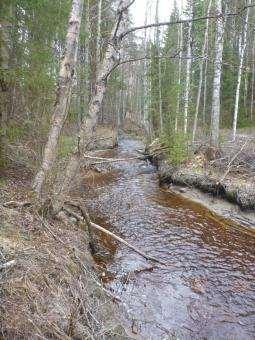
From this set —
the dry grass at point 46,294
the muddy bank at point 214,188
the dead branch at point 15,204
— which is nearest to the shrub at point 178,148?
the muddy bank at point 214,188

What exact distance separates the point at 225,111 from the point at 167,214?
25.3 metres

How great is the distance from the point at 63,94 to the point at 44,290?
3688 millimetres

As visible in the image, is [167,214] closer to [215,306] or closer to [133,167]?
[215,306]

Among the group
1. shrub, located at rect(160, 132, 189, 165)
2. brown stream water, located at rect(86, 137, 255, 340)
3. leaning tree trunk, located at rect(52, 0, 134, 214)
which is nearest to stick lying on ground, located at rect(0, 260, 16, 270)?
brown stream water, located at rect(86, 137, 255, 340)

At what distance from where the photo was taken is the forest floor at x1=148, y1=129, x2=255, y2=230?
10383mm

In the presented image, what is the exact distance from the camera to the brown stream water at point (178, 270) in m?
5.50

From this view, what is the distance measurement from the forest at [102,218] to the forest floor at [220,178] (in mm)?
41

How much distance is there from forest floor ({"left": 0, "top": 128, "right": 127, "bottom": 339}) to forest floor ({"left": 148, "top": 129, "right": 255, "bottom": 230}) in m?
5.60

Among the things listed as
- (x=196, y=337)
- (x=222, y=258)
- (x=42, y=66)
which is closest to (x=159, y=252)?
(x=222, y=258)

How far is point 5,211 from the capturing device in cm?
595

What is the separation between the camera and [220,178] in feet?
37.3

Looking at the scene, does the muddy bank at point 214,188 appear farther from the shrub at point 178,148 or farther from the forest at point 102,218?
the shrub at point 178,148

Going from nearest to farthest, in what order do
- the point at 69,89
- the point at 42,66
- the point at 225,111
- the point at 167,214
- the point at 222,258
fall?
1. the point at 69,89
2. the point at 222,258
3. the point at 42,66
4. the point at 167,214
5. the point at 225,111

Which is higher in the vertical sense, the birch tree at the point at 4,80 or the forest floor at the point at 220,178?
the birch tree at the point at 4,80
